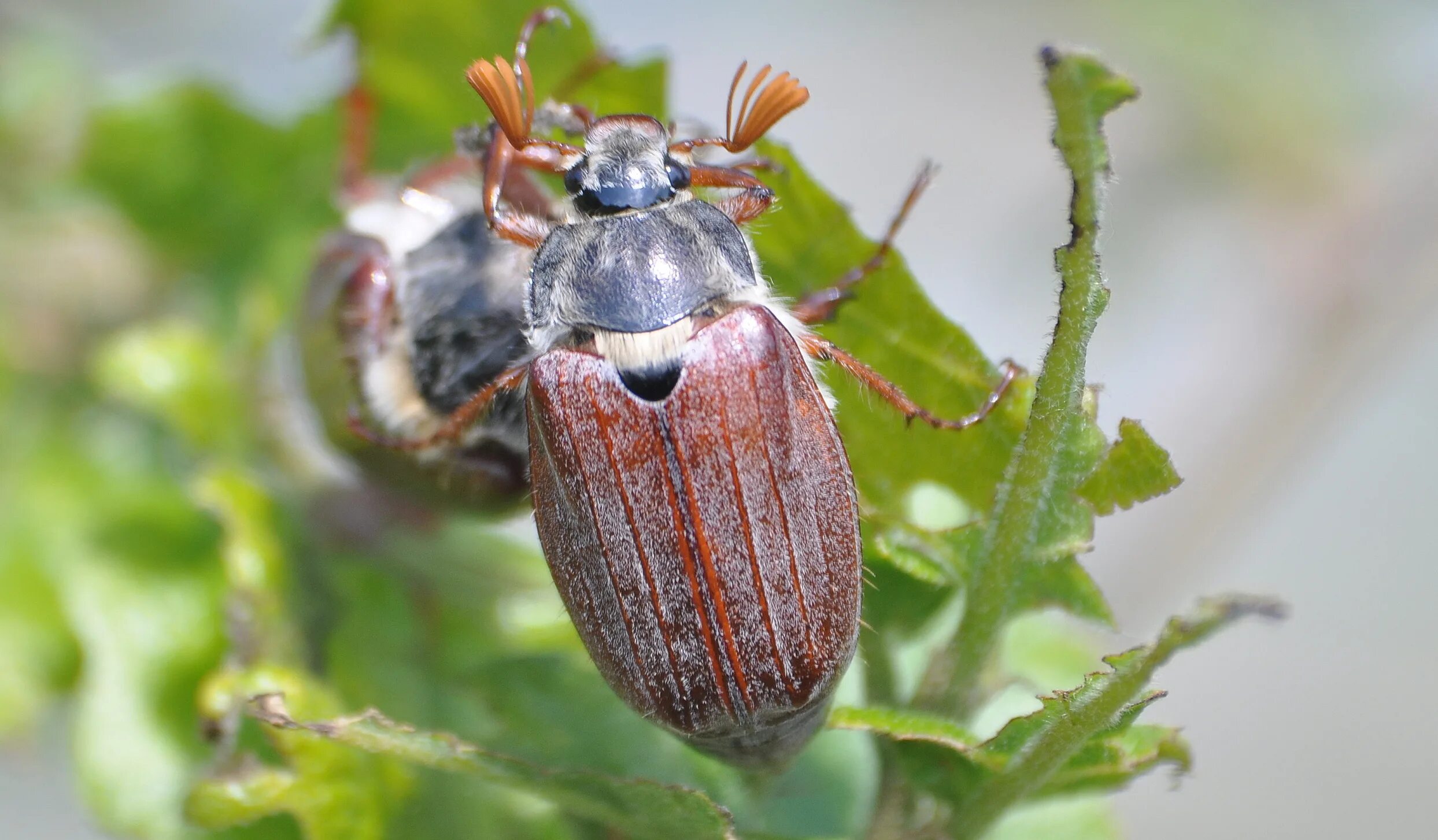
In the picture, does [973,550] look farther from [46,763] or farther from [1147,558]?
[46,763]

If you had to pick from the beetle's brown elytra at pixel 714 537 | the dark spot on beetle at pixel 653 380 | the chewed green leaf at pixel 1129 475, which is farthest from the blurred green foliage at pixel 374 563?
the dark spot on beetle at pixel 653 380

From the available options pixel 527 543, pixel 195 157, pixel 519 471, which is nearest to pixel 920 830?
pixel 519 471

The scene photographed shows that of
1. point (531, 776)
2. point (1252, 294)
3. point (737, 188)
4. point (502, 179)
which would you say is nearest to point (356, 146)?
point (502, 179)

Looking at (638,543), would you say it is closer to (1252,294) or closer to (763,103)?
(763,103)

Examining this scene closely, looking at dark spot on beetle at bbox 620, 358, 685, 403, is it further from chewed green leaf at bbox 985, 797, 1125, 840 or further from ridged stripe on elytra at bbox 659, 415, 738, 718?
chewed green leaf at bbox 985, 797, 1125, 840

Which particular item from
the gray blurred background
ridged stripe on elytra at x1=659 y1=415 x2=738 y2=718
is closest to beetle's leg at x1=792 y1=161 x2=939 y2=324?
ridged stripe on elytra at x1=659 y1=415 x2=738 y2=718

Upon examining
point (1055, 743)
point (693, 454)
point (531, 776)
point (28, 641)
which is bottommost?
point (1055, 743)
